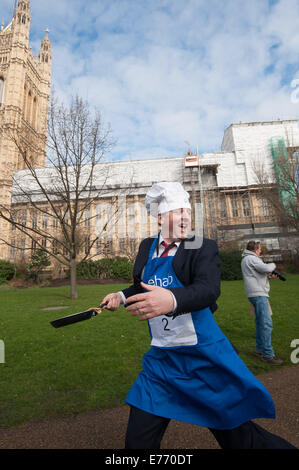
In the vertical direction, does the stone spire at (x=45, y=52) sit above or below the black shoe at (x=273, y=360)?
above

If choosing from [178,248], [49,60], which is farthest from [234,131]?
[178,248]

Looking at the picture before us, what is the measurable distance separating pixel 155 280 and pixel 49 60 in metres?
64.3

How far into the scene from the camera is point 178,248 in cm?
197

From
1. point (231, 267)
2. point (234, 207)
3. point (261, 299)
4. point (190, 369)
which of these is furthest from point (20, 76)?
point (190, 369)

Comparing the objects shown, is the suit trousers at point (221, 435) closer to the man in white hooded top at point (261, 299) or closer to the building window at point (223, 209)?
the man in white hooded top at point (261, 299)

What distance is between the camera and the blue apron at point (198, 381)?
1.60m

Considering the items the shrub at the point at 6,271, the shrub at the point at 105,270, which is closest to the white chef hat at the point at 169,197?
the shrub at the point at 105,270

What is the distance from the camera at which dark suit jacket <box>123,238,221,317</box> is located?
1.55 meters

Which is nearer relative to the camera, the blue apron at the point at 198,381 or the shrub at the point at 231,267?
the blue apron at the point at 198,381

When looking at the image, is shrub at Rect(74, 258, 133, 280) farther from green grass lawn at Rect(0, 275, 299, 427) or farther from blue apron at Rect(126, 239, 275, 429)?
blue apron at Rect(126, 239, 275, 429)

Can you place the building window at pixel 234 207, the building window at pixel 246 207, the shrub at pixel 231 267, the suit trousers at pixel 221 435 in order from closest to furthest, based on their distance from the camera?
the suit trousers at pixel 221 435, the shrub at pixel 231 267, the building window at pixel 246 207, the building window at pixel 234 207

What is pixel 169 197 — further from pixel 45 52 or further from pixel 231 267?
pixel 45 52

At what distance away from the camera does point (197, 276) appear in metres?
1.75
